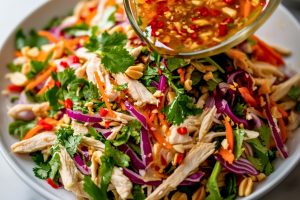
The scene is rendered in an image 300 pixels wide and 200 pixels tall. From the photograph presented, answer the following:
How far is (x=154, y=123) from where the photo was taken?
3039mm

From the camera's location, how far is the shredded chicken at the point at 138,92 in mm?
3045

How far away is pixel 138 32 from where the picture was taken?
3.07 meters

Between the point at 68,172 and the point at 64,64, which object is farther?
the point at 64,64

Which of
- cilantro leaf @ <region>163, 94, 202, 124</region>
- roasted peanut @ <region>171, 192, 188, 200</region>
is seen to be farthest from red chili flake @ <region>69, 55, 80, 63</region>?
roasted peanut @ <region>171, 192, 188, 200</region>

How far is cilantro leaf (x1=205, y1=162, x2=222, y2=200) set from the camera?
2.89 m

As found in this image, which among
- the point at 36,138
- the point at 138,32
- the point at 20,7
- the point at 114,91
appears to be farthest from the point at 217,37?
the point at 20,7

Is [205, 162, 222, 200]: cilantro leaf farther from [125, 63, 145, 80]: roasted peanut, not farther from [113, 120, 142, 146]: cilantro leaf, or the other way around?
[125, 63, 145, 80]: roasted peanut

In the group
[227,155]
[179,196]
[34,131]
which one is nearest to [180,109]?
[227,155]

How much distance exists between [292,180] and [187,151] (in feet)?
2.73

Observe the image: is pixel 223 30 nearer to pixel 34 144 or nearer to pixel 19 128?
Answer: pixel 34 144

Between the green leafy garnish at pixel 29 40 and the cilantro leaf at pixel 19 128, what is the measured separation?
25.3 inches

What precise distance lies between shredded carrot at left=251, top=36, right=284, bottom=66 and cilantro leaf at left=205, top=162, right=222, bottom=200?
0.96 metres

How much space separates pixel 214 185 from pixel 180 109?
0.44 metres

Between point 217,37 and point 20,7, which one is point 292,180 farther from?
point 20,7
